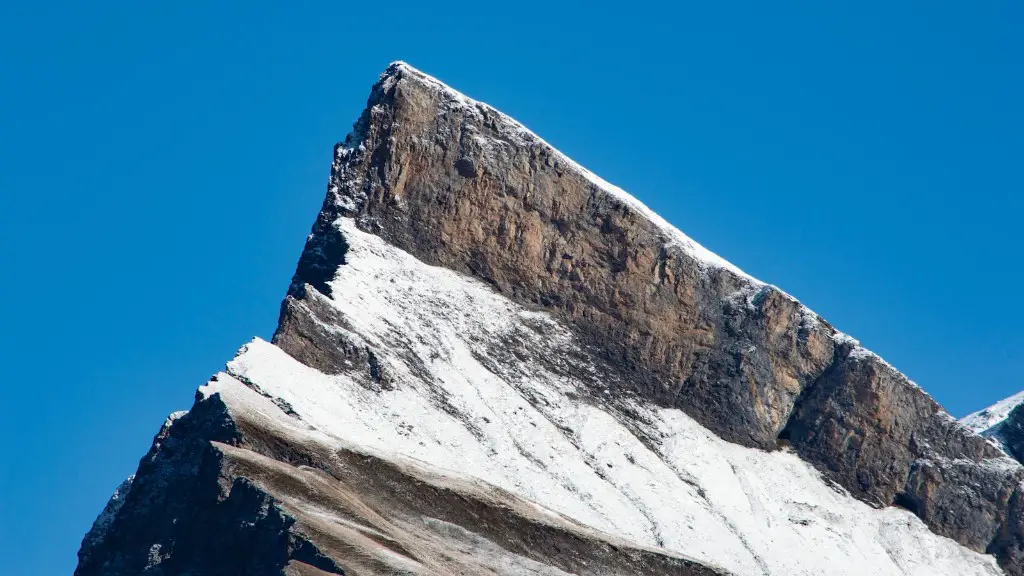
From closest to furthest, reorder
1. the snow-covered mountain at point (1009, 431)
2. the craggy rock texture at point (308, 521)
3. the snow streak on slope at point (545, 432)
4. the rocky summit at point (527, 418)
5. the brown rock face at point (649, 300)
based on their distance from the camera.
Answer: the craggy rock texture at point (308, 521) < the rocky summit at point (527, 418) < the snow streak on slope at point (545, 432) < the brown rock face at point (649, 300) < the snow-covered mountain at point (1009, 431)

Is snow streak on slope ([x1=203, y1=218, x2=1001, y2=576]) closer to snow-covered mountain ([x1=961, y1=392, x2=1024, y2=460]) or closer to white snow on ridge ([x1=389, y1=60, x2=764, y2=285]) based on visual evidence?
white snow on ridge ([x1=389, y1=60, x2=764, y2=285])

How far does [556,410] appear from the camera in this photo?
146 meters

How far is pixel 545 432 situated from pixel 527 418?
1871 millimetres

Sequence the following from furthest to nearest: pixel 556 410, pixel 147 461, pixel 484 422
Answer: pixel 556 410, pixel 484 422, pixel 147 461

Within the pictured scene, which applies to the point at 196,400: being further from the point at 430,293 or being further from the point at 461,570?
the point at 430,293

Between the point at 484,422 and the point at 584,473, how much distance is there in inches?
343

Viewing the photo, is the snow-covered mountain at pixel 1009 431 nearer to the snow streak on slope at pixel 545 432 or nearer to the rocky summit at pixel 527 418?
the rocky summit at pixel 527 418

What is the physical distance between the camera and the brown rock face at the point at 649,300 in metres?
161

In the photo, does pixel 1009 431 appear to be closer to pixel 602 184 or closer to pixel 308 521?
pixel 602 184

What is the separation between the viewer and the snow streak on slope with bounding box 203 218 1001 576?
12850cm

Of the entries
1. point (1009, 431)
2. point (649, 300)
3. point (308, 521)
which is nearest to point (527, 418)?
point (649, 300)

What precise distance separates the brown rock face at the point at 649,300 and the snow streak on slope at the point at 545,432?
3.32 metres

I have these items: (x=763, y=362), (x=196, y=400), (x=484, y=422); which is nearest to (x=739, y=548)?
(x=484, y=422)

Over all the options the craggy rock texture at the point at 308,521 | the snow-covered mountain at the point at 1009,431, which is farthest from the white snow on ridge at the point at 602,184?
the craggy rock texture at the point at 308,521
